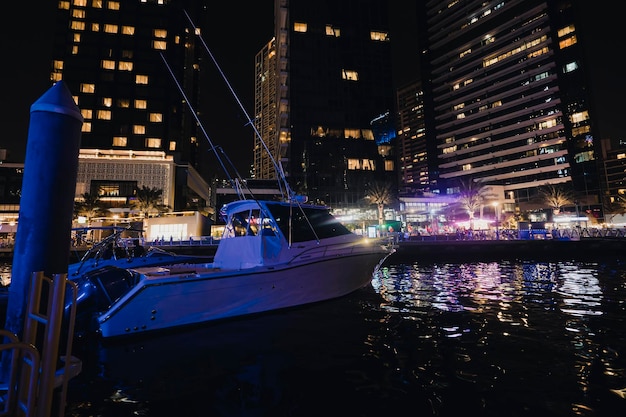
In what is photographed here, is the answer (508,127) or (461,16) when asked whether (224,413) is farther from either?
(461,16)

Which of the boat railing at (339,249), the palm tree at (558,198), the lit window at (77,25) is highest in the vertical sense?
the lit window at (77,25)

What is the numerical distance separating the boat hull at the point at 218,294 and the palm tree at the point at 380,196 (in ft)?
134

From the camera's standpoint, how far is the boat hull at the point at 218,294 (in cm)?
709

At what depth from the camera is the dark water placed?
4.39 meters

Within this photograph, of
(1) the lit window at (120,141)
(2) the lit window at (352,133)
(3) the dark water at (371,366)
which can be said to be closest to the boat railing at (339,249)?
(3) the dark water at (371,366)

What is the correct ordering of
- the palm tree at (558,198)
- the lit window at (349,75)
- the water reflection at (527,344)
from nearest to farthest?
the water reflection at (527,344) < the lit window at (349,75) < the palm tree at (558,198)

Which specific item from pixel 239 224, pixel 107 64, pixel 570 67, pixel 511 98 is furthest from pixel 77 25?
pixel 570 67

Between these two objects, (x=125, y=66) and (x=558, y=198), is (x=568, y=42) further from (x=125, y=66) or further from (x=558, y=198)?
(x=125, y=66)

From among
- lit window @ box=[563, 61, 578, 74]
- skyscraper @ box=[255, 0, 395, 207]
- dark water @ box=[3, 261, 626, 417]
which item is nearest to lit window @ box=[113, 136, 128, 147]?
skyscraper @ box=[255, 0, 395, 207]

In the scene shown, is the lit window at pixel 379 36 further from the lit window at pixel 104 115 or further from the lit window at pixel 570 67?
the lit window at pixel 104 115

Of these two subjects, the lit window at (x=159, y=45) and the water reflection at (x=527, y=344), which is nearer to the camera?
the water reflection at (x=527, y=344)

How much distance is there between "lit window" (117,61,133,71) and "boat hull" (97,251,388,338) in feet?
260

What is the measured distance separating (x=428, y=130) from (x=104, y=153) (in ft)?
344

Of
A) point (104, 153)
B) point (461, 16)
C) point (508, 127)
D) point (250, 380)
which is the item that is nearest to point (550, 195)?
point (508, 127)
